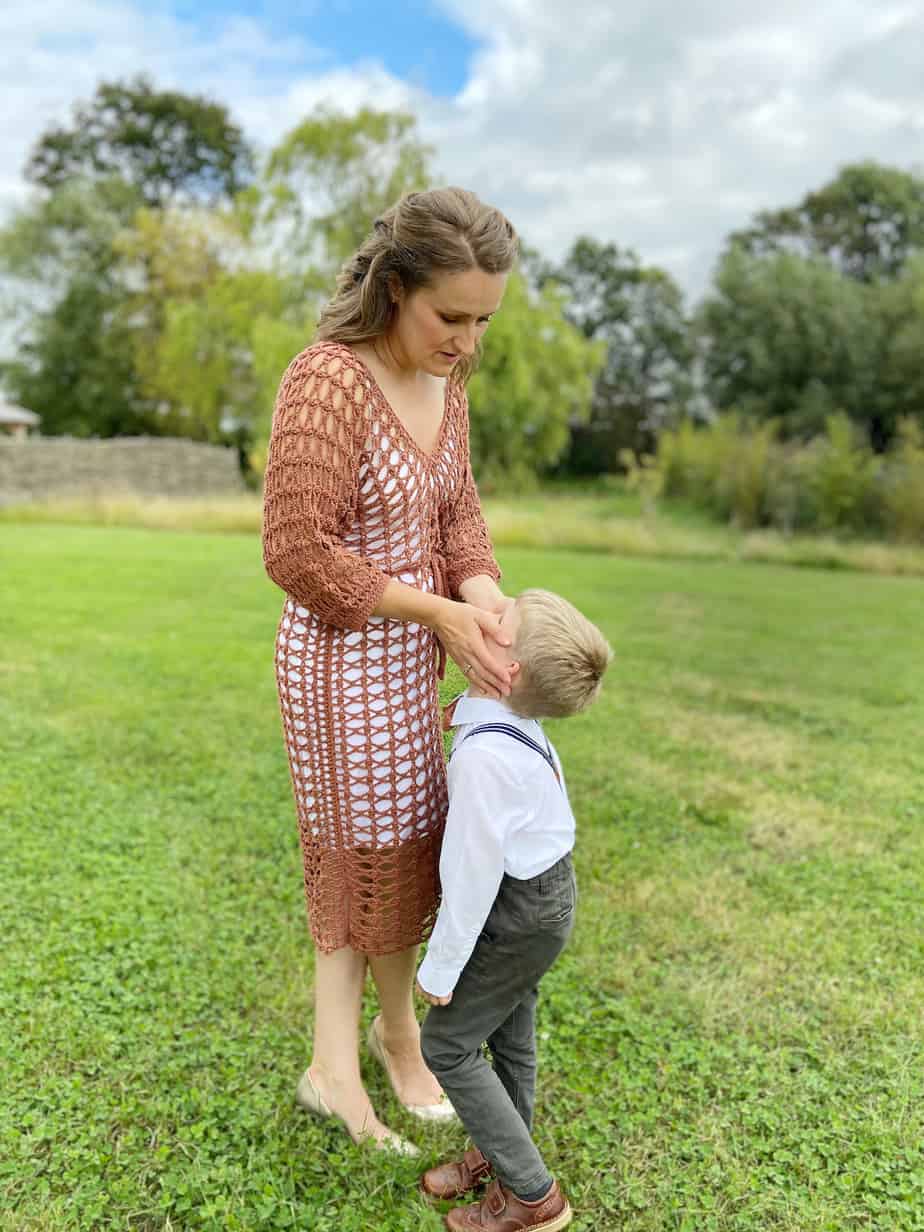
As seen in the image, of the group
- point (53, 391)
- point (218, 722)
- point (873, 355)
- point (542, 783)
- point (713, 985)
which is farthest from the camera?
point (53, 391)

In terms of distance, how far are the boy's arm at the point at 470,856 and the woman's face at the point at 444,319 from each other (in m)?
0.71

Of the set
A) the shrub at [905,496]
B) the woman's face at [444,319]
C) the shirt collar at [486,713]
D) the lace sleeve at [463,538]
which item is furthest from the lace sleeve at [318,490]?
the shrub at [905,496]

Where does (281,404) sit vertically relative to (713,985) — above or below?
above

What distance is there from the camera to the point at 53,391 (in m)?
26.9

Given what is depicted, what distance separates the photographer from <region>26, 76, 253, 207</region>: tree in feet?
96.1

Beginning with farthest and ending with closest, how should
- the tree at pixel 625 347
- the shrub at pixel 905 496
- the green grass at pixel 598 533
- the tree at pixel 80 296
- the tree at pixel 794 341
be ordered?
the tree at pixel 625 347
the tree at pixel 80 296
the tree at pixel 794 341
the shrub at pixel 905 496
the green grass at pixel 598 533

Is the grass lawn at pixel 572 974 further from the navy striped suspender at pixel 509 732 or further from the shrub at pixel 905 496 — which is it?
the shrub at pixel 905 496

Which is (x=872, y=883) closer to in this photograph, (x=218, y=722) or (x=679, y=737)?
(x=679, y=737)

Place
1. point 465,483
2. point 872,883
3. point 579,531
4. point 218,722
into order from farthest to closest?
1. point 579,531
2. point 218,722
3. point 872,883
4. point 465,483

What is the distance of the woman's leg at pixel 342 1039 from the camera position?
2018 mm

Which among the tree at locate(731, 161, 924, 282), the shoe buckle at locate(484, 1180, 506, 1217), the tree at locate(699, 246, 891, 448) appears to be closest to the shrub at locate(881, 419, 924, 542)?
the tree at locate(699, 246, 891, 448)

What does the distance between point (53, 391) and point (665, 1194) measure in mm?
28498

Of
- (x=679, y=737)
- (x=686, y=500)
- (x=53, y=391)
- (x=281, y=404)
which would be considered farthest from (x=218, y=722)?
(x=53, y=391)

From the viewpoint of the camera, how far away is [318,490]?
1.65 meters
